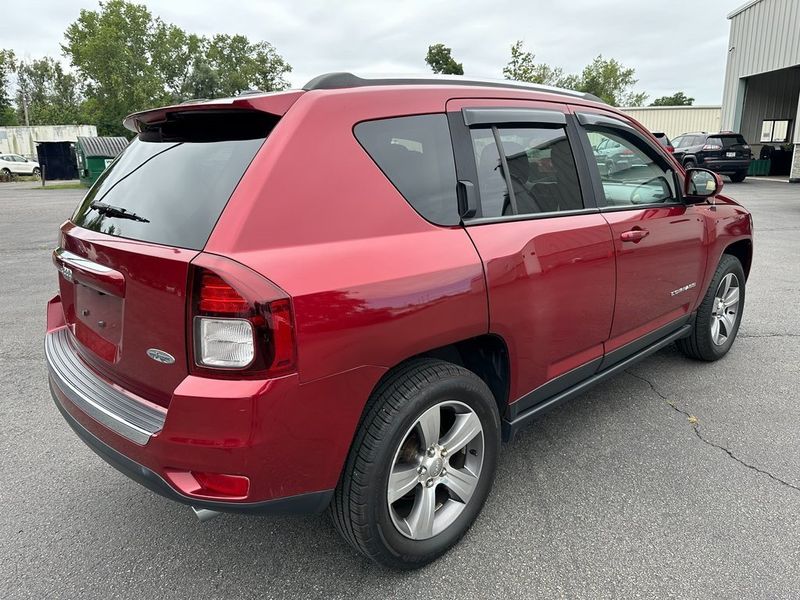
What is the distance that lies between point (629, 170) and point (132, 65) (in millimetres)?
61100

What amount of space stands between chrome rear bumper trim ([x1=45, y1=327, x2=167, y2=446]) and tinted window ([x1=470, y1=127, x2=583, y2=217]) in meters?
1.49

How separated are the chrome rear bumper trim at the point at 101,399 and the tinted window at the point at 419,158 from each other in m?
1.15

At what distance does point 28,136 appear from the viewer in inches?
1884

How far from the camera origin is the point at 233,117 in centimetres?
203

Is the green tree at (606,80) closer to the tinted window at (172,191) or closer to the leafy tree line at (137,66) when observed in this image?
the leafy tree line at (137,66)

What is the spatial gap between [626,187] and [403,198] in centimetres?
181

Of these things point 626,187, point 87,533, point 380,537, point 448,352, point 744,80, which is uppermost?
point 744,80

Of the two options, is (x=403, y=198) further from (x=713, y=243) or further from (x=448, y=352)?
(x=713, y=243)

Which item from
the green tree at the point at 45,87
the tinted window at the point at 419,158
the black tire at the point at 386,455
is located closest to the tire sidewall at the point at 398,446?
the black tire at the point at 386,455

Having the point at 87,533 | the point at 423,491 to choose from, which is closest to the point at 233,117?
the point at 423,491

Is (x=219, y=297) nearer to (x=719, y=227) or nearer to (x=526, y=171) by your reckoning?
(x=526, y=171)

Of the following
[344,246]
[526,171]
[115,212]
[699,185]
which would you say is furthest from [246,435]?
[699,185]

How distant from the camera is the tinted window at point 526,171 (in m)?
2.42

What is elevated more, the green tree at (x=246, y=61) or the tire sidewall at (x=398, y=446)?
the green tree at (x=246, y=61)
